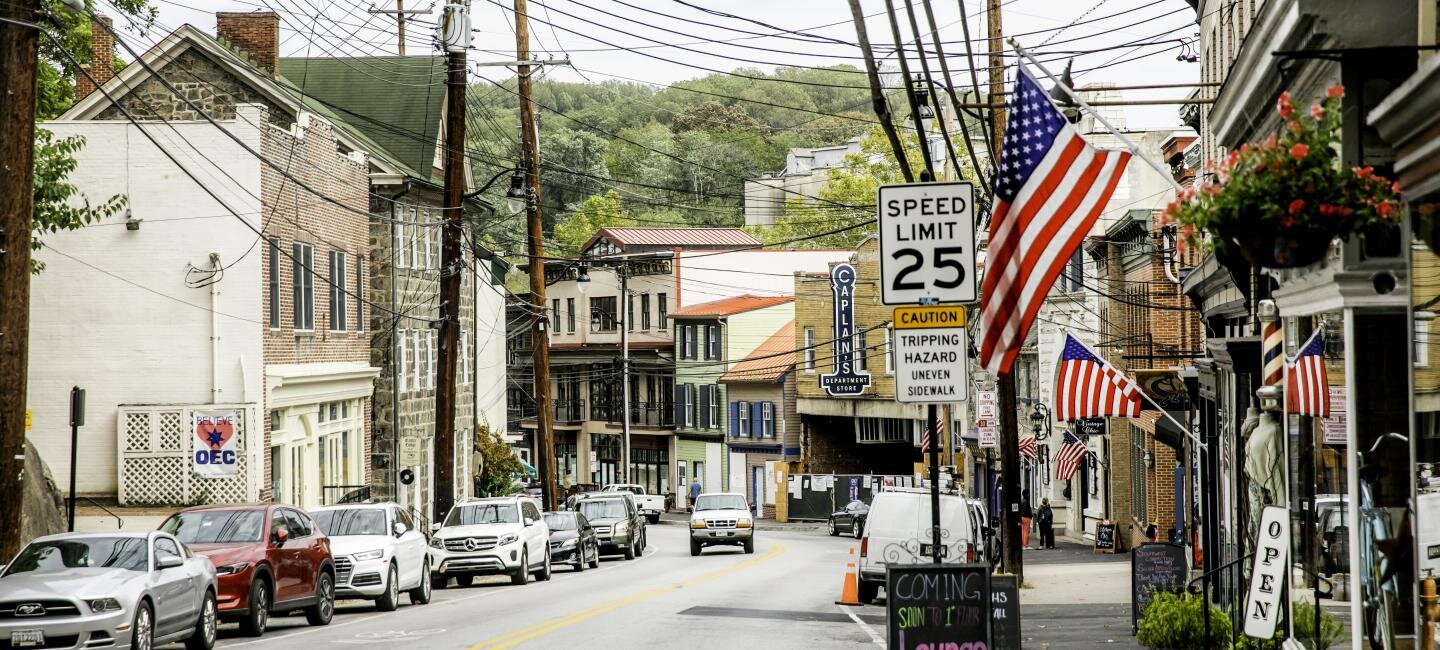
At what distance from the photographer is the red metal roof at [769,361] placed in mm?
73500

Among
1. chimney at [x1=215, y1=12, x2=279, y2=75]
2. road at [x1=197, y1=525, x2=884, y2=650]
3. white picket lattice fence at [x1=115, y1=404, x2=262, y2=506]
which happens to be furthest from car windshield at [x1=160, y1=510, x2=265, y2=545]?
chimney at [x1=215, y1=12, x2=279, y2=75]

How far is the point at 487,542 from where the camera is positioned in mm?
31328

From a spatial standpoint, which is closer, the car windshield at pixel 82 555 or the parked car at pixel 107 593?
the parked car at pixel 107 593

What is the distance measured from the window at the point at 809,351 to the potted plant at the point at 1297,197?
6163 centimetres

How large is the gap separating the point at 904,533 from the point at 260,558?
34.0 feet

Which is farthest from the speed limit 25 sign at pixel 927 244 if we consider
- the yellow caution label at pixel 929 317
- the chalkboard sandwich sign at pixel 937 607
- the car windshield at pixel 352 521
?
the car windshield at pixel 352 521

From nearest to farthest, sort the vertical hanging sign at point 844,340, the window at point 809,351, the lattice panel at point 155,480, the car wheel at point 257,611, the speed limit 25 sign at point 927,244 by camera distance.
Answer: the speed limit 25 sign at point 927,244 → the car wheel at point 257,611 → the lattice panel at point 155,480 → the vertical hanging sign at point 844,340 → the window at point 809,351

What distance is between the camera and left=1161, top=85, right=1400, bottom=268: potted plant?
8.10 metres

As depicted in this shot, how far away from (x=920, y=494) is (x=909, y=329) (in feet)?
49.5

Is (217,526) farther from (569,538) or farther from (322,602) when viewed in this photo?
(569,538)

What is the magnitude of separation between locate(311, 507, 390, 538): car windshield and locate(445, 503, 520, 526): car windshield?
5.89 meters

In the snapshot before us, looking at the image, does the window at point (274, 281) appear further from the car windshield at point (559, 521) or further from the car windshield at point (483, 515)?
the car windshield at point (559, 521)

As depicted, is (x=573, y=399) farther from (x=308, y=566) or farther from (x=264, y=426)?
(x=308, y=566)

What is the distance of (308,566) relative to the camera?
22.2 meters
